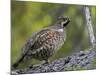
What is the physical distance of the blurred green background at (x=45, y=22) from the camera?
6.93 feet

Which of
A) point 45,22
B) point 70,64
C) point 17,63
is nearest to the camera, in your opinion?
point 17,63

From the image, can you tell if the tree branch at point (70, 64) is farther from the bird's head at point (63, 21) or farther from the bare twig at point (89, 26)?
the bird's head at point (63, 21)

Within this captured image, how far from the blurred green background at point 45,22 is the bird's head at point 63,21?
44 mm

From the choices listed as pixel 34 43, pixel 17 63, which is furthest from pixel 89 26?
pixel 17 63

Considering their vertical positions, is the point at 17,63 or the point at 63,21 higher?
the point at 63,21

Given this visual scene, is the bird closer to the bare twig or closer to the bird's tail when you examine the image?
the bird's tail

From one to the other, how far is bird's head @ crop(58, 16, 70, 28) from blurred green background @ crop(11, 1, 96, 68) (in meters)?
0.04

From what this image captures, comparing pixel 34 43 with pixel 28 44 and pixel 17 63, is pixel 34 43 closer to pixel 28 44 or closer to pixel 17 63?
pixel 28 44

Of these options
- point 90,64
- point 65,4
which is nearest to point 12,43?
point 65,4

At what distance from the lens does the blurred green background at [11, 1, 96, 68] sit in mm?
2111

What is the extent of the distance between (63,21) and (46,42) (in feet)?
1.09

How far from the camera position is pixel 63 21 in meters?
2.32

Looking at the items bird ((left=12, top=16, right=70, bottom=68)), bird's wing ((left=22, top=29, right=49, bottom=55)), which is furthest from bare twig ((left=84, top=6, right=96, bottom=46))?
bird's wing ((left=22, top=29, right=49, bottom=55))
